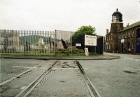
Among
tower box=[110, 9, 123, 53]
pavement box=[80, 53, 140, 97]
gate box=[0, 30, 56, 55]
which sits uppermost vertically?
tower box=[110, 9, 123, 53]

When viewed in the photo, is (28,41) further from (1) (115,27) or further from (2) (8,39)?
(1) (115,27)

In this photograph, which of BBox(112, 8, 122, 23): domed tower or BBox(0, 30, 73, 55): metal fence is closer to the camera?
BBox(0, 30, 73, 55): metal fence

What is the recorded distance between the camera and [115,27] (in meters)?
52.9

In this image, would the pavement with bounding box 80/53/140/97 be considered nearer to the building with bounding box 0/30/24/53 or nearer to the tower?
the building with bounding box 0/30/24/53

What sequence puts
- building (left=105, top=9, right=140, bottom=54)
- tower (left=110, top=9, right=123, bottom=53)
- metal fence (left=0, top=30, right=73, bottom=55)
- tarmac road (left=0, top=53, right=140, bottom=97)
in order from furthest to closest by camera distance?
tower (left=110, top=9, right=123, bottom=53) < building (left=105, top=9, right=140, bottom=54) < metal fence (left=0, top=30, right=73, bottom=55) < tarmac road (left=0, top=53, right=140, bottom=97)

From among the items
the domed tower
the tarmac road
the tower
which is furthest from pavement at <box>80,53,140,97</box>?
the domed tower

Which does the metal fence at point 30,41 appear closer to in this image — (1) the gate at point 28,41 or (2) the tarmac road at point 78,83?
(1) the gate at point 28,41

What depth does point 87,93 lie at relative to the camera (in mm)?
3254

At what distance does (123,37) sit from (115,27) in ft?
24.1

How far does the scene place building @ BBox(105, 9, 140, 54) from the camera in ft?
125

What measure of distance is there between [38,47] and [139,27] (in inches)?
1342

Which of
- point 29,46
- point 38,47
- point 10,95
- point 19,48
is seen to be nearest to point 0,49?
point 19,48

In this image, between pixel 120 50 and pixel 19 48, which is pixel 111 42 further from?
pixel 19 48

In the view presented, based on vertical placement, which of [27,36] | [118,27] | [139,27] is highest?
[118,27]
